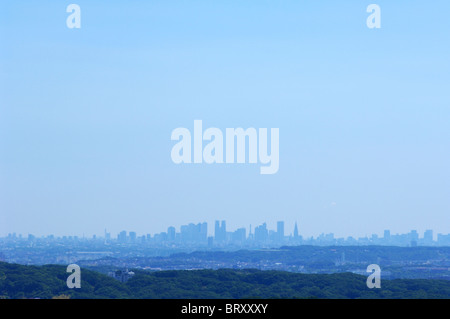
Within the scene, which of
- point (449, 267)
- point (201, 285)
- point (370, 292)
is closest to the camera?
point (370, 292)
